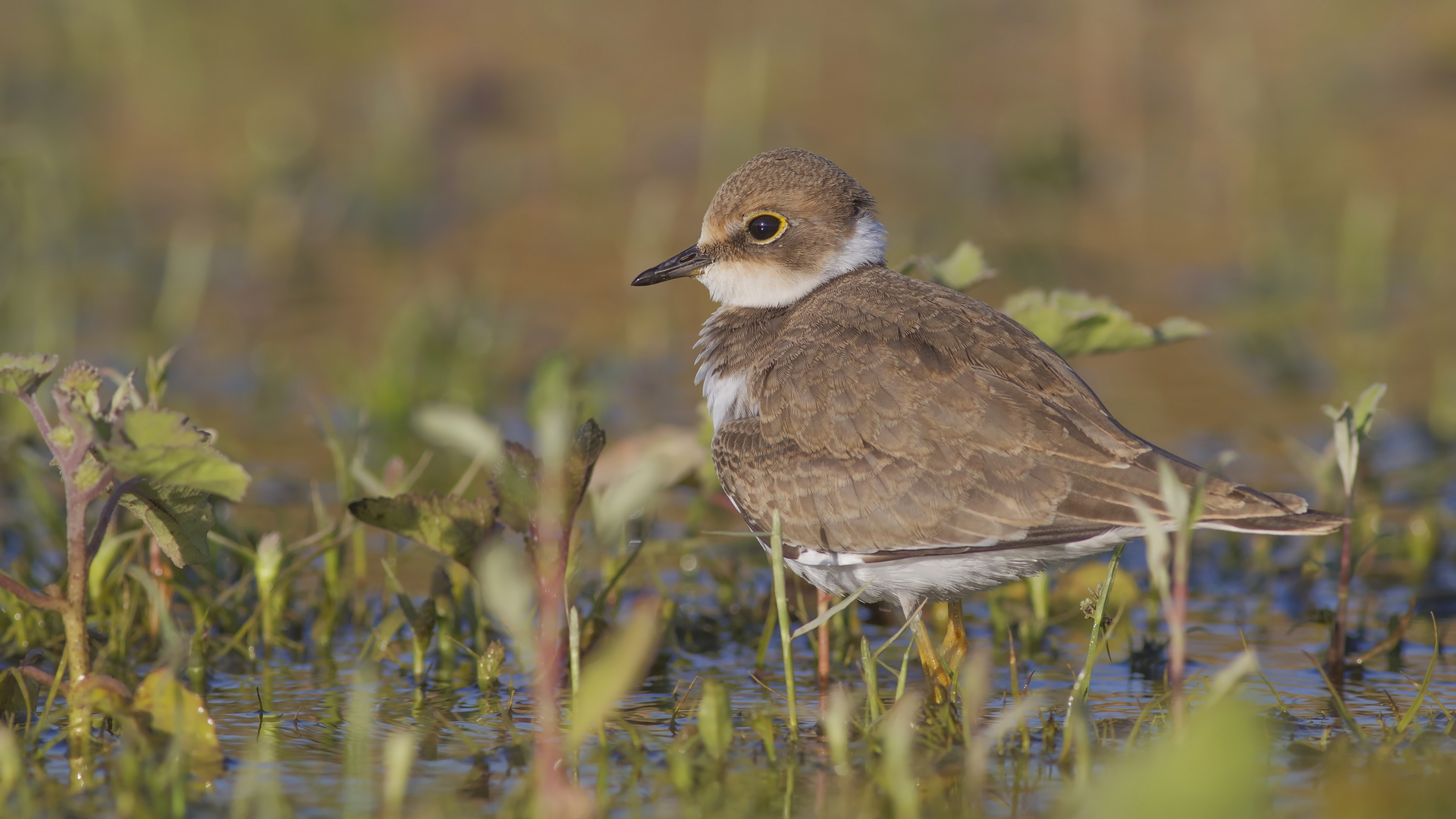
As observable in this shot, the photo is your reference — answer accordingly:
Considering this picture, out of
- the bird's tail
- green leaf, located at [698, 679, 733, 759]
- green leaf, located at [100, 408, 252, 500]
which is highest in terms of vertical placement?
green leaf, located at [100, 408, 252, 500]

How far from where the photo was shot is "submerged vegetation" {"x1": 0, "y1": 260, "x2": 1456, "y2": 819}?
11.7 ft

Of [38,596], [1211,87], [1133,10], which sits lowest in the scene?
[38,596]

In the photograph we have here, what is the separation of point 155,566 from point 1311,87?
12.9m

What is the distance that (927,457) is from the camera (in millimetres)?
4680

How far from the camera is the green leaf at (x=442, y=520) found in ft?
14.9

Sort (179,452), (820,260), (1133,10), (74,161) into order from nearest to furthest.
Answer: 1. (179,452)
2. (820,260)
3. (74,161)
4. (1133,10)

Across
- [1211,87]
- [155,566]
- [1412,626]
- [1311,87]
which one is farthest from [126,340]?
[1311,87]

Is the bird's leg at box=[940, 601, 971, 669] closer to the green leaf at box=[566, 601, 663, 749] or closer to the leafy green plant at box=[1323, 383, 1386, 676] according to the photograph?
the leafy green plant at box=[1323, 383, 1386, 676]

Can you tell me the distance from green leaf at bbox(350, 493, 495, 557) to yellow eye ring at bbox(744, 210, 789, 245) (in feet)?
5.66

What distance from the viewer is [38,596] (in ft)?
13.5

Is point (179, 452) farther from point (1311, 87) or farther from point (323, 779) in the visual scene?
point (1311, 87)

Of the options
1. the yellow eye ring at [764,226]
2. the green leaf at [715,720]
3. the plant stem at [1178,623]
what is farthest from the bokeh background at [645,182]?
the plant stem at [1178,623]

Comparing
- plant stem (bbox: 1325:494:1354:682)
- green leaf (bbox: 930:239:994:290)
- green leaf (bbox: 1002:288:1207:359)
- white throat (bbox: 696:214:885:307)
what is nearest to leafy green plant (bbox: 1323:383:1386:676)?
plant stem (bbox: 1325:494:1354:682)

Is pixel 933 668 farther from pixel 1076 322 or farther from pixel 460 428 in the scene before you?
pixel 460 428
